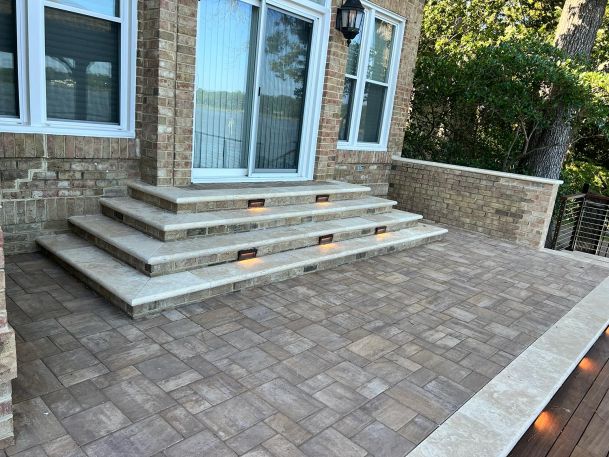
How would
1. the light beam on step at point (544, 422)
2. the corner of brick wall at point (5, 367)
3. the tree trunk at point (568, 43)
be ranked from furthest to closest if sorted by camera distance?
the tree trunk at point (568, 43), the light beam on step at point (544, 422), the corner of brick wall at point (5, 367)

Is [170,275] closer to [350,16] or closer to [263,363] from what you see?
[263,363]

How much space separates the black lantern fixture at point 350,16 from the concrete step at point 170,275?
8.90ft

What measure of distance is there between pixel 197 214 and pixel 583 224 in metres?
6.59

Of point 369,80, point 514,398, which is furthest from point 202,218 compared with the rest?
point 369,80

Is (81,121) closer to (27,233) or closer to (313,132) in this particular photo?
(27,233)

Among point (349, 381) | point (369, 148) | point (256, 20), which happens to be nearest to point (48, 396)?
point (349, 381)

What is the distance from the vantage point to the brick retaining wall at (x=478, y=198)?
6375mm

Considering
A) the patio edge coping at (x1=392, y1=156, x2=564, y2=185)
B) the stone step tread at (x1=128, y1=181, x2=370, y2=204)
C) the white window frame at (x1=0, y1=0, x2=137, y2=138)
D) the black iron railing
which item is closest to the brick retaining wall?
the patio edge coping at (x1=392, y1=156, x2=564, y2=185)

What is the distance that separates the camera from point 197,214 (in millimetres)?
4234

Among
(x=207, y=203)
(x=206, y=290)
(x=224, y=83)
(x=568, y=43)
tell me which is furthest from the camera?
(x=568, y=43)

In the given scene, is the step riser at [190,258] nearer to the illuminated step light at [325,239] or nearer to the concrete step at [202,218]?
the illuminated step light at [325,239]

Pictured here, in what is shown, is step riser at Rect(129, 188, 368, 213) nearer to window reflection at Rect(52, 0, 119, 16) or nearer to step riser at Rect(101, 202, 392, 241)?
step riser at Rect(101, 202, 392, 241)

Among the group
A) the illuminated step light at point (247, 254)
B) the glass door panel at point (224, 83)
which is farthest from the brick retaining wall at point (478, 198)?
the illuminated step light at point (247, 254)

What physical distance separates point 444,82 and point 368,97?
64.8 inches
